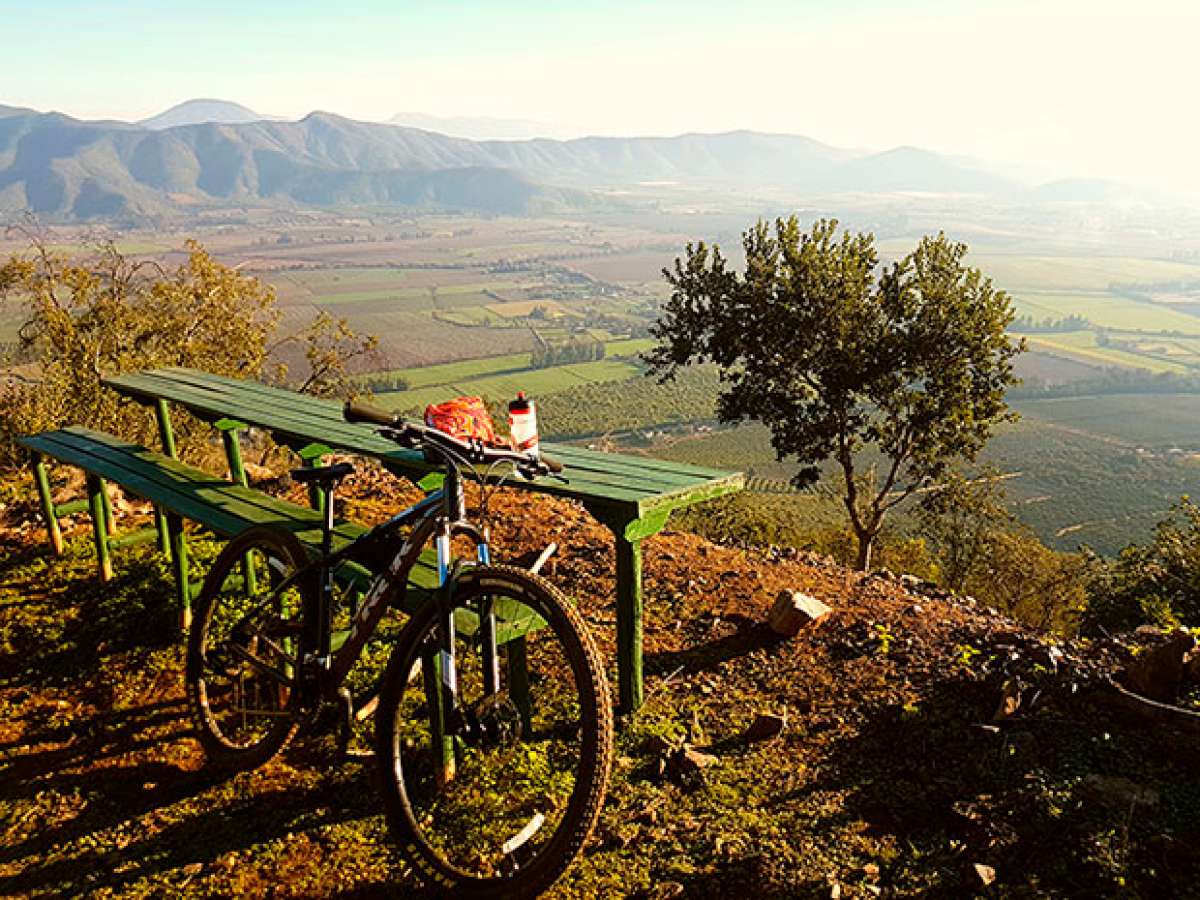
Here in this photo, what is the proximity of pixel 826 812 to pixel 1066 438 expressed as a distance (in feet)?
286

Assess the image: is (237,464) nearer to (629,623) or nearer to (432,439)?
(629,623)

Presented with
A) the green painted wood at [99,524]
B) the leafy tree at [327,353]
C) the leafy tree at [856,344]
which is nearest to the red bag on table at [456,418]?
the green painted wood at [99,524]

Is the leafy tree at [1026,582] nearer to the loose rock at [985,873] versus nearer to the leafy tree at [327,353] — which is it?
the leafy tree at [327,353]

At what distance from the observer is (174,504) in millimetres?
4855

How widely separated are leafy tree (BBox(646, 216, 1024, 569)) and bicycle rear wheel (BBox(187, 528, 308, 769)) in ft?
39.4

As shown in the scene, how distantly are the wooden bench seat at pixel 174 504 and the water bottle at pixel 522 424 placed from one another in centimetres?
98

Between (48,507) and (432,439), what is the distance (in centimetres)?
534

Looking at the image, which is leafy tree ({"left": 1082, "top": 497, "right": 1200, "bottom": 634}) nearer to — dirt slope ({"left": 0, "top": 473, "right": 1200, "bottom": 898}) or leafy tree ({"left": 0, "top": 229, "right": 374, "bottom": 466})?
dirt slope ({"left": 0, "top": 473, "right": 1200, "bottom": 898})

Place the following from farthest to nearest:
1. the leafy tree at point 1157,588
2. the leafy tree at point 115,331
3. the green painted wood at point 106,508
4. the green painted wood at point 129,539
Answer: the leafy tree at point 115,331 < the leafy tree at point 1157,588 < the green painted wood at point 129,539 < the green painted wood at point 106,508

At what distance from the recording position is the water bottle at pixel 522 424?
3.17m

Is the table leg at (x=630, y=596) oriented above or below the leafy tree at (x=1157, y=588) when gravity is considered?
above

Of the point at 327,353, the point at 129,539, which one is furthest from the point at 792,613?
the point at 327,353

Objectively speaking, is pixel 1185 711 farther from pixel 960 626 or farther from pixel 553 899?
pixel 553 899

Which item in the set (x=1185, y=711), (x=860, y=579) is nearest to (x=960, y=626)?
(x=860, y=579)
